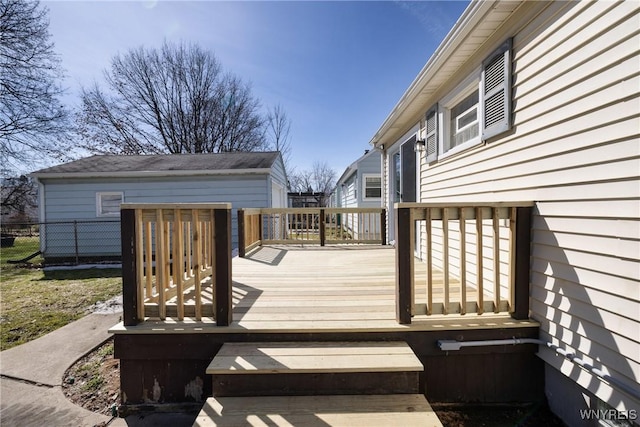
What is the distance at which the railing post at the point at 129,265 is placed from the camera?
6.67ft

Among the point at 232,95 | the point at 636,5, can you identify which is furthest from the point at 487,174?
the point at 232,95

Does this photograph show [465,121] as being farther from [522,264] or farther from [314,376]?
[314,376]

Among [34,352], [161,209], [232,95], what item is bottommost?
[34,352]

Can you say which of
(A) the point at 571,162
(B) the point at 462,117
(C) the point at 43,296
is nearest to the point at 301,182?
(C) the point at 43,296

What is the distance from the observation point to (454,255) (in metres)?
3.44

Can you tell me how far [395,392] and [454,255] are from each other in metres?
2.21

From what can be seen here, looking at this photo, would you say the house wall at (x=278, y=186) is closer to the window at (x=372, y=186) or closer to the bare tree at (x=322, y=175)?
the window at (x=372, y=186)

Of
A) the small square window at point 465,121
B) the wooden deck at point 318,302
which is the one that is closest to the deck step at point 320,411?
the wooden deck at point 318,302

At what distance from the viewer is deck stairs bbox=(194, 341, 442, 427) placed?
1.52 meters

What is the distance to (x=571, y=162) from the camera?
1741mm

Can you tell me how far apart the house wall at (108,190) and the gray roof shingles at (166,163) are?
0.30m

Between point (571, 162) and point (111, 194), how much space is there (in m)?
9.98

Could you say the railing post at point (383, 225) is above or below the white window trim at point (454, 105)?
below

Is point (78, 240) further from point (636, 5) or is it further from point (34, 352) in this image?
point (636, 5)
